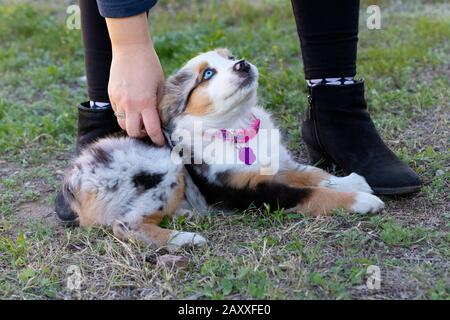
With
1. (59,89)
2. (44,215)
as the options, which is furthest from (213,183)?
(59,89)

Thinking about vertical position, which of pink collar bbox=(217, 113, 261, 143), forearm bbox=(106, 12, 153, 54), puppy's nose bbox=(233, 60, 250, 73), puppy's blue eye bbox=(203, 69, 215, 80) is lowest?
pink collar bbox=(217, 113, 261, 143)

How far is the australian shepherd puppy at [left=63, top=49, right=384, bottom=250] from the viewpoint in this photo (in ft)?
9.99

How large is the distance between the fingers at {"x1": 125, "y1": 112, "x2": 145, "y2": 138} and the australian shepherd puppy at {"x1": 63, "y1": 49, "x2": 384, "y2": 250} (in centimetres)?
4

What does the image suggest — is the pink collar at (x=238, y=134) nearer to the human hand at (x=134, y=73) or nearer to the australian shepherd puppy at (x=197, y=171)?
the australian shepherd puppy at (x=197, y=171)

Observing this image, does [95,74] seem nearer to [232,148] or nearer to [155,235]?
[232,148]

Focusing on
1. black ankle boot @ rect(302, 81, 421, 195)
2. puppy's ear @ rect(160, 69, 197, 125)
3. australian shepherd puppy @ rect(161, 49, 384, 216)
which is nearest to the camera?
australian shepherd puppy @ rect(161, 49, 384, 216)

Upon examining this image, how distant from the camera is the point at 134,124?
3.11 m

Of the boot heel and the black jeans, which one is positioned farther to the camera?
the boot heel

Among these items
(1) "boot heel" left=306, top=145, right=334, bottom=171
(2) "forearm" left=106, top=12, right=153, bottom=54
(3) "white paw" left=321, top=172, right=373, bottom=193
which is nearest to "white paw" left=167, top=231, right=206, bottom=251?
(3) "white paw" left=321, top=172, right=373, bottom=193

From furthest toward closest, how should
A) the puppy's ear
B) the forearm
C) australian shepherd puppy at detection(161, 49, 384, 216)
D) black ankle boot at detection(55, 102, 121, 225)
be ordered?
1. black ankle boot at detection(55, 102, 121, 225)
2. the puppy's ear
3. australian shepherd puppy at detection(161, 49, 384, 216)
4. the forearm

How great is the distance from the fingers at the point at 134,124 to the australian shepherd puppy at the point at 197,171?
0.04m

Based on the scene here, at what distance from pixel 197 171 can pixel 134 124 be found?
0.36 m

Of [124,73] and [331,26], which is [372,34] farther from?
[124,73]

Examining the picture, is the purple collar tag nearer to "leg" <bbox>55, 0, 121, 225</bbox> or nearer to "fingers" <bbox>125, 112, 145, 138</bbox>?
"fingers" <bbox>125, 112, 145, 138</bbox>
